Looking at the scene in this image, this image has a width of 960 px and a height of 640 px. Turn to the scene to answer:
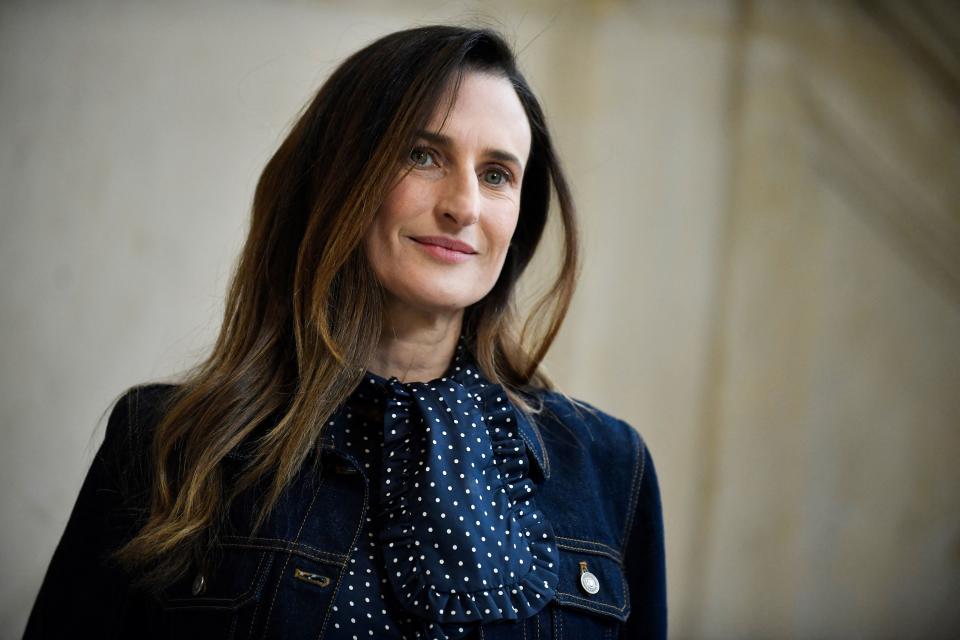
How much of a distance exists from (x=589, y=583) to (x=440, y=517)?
32 cm

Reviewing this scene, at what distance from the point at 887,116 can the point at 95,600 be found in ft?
8.64

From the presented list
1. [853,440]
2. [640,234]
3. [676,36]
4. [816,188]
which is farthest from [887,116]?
[853,440]

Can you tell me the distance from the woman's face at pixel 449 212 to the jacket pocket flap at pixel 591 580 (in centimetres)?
46

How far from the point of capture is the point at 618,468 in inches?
60.1

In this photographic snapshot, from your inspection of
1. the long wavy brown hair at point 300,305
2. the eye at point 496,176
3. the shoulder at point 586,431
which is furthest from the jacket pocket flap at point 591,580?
the eye at point 496,176

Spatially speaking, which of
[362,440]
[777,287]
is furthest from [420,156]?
[777,287]

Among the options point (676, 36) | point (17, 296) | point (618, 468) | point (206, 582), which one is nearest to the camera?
point (206, 582)

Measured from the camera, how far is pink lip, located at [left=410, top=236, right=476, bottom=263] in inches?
50.5

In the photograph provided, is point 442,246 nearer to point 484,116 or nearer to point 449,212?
point 449,212

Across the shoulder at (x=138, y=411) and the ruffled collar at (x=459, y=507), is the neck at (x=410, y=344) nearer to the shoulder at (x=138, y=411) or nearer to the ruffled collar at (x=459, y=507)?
the ruffled collar at (x=459, y=507)

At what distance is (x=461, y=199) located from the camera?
1265 mm

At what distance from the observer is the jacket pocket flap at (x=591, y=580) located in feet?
4.34

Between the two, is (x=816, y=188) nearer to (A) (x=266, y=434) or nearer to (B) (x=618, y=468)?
(B) (x=618, y=468)

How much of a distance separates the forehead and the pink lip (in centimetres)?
16
